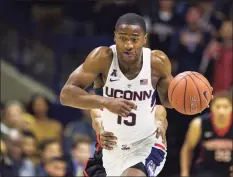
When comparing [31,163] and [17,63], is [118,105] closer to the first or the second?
[31,163]

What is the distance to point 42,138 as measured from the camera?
1123 centimetres

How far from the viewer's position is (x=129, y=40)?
6250mm

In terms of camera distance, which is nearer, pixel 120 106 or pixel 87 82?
pixel 120 106

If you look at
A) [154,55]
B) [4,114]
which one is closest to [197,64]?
[4,114]

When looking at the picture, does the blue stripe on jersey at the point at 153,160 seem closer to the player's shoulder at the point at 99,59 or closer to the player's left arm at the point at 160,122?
the player's left arm at the point at 160,122

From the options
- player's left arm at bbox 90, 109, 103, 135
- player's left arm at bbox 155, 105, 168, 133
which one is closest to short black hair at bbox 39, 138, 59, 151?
player's left arm at bbox 90, 109, 103, 135

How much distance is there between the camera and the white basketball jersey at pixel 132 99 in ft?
21.1

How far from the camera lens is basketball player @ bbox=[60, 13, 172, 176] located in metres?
6.28

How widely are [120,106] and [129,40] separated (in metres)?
0.66

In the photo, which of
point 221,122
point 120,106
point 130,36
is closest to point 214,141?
point 221,122

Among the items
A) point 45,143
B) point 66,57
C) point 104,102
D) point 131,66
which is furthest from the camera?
point 66,57

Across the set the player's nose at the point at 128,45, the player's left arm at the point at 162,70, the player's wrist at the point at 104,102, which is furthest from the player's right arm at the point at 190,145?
the player's wrist at the point at 104,102

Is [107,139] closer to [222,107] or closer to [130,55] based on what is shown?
[130,55]

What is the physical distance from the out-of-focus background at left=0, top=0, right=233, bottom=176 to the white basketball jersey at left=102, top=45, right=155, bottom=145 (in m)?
2.78
